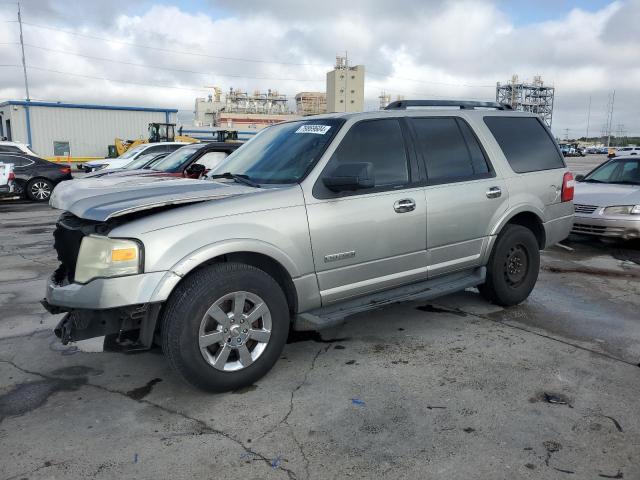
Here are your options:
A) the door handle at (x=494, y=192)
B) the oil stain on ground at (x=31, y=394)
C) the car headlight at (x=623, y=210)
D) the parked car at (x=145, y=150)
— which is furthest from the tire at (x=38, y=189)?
the car headlight at (x=623, y=210)

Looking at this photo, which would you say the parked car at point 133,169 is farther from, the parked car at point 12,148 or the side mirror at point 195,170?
the parked car at point 12,148

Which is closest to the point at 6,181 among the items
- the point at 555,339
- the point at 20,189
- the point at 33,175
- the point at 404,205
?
the point at 20,189

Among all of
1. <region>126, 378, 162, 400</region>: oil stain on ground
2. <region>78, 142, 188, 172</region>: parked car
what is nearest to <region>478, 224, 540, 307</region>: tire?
<region>126, 378, 162, 400</region>: oil stain on ground

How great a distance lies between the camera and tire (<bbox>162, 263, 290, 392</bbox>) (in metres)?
3.24

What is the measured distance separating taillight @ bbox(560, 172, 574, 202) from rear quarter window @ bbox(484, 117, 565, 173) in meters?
0.14

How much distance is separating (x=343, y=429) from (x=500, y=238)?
2741 millimetres

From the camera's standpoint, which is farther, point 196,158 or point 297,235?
point 196,158

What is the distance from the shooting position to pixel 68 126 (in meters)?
34.2

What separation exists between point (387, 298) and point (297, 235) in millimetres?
1030

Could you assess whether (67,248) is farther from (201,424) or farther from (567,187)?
(567,187)

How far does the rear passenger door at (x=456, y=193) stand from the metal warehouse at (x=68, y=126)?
3387 cm

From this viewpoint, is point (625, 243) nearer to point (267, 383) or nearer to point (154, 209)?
point (267, 383)

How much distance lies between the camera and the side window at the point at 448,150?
4500mm

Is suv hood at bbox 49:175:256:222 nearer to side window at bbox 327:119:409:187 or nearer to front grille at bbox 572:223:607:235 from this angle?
side window at bbox 327:119:409:187
